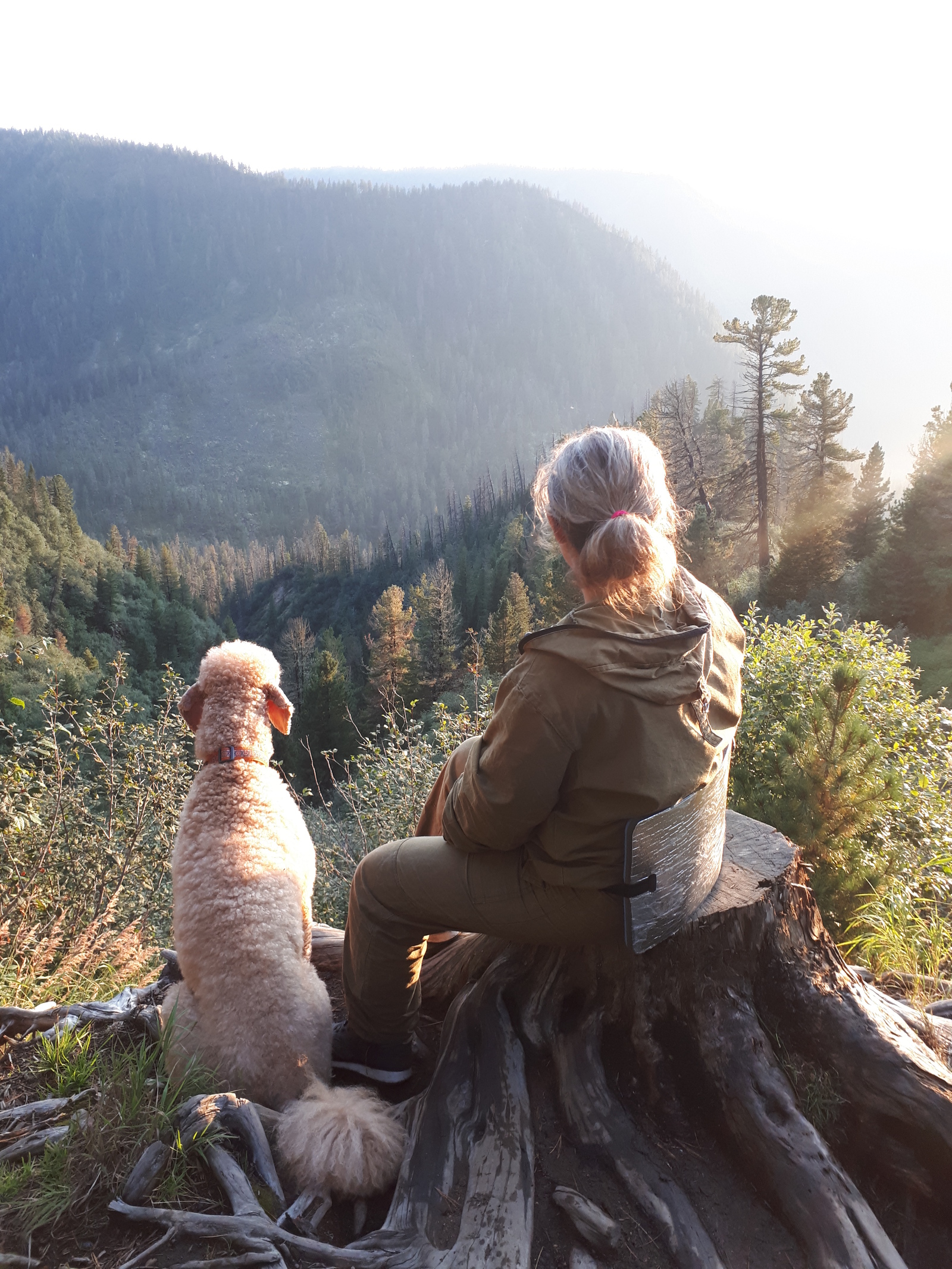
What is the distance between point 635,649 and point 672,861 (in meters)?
0.69

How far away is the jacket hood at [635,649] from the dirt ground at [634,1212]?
1.36 metres

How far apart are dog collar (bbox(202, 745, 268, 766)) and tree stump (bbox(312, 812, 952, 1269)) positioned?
4.74ft

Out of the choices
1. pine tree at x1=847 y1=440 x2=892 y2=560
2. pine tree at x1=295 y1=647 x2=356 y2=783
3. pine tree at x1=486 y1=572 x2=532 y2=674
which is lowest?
pine tree at x1=295 y1=647 x2=356 y2=783

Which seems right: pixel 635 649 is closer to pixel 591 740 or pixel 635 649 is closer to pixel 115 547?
pixel 591 740

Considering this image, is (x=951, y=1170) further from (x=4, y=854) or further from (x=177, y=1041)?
(x=4, y=854)

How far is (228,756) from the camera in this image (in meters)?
3.29

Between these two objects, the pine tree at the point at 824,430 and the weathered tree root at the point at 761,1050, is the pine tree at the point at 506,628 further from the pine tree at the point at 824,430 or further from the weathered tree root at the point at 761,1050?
the weathered tree root at the point at 761,1050

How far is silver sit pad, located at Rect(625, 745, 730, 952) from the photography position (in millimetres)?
2117

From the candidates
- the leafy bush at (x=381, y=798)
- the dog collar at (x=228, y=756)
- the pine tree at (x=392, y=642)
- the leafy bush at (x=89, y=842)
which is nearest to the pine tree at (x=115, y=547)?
the pine tree at (x=392, y=642)

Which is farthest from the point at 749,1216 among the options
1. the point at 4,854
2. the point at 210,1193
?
the point at 4,854

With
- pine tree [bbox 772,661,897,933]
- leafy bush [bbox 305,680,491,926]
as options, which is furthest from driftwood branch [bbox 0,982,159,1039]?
pine tree [bbox 772,661,897,933]

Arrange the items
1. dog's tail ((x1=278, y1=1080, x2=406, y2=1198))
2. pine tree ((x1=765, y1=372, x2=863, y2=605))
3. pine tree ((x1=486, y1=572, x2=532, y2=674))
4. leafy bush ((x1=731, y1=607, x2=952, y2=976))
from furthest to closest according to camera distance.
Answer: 1. pine tree ((x1=486, y1=572, x2=532, y2=674))
2. pine tree ((x1=765, y1=372, x2=863, y2=605))
3. leafy bush ((x1=731, y1=607, x2=952, y2=976))
4. dog's tail ((x1=278, y1=1080, x2=406, y2=1198))

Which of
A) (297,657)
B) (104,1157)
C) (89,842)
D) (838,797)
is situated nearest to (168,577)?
(297,657)

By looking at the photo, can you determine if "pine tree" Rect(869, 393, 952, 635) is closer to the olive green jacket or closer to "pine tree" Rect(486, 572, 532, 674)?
"pine tree" Rect(486, 572, 532, 674)
